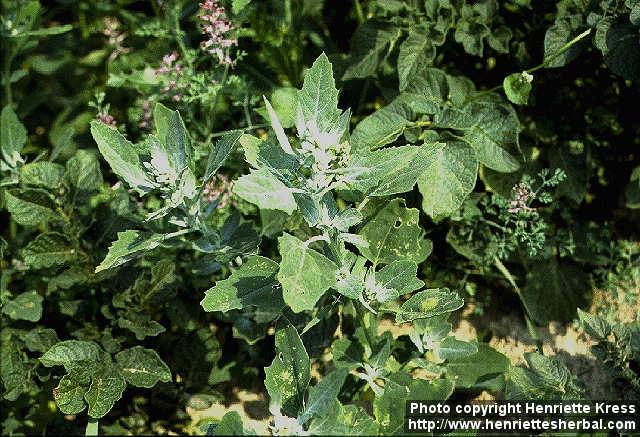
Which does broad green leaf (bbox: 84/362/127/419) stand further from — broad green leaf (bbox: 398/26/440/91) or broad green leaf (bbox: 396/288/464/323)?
broad green leaf (bbox: 398/26/440/91)

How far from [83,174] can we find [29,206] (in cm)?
20

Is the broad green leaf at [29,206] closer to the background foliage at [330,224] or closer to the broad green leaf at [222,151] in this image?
the background foliage at [330,224]

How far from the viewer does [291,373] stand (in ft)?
5.63

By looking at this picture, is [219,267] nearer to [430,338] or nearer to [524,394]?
[430,338]

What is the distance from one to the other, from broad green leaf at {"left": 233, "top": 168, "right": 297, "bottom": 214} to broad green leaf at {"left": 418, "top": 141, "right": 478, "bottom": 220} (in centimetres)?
61

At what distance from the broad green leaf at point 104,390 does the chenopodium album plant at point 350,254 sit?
43cm

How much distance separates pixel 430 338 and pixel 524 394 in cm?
29

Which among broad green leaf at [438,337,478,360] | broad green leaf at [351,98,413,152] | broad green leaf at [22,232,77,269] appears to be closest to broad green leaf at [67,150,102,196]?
broad green leaf at [22,232,77,269]

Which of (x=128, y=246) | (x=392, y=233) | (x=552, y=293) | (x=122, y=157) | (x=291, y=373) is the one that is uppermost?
(x=122, y=157)

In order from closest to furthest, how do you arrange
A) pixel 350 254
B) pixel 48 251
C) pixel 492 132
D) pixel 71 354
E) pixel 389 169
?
pixel 389 169, pixel 350 254, pixel 71 354, pixel 48 251, pixel 492 132

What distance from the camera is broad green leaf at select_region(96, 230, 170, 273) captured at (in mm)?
1691

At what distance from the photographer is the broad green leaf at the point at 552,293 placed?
8.09 feet

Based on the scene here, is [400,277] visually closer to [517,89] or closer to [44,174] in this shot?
[517,89]

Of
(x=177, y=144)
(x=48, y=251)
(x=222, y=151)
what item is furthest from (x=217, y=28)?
(x=48, y=251)
